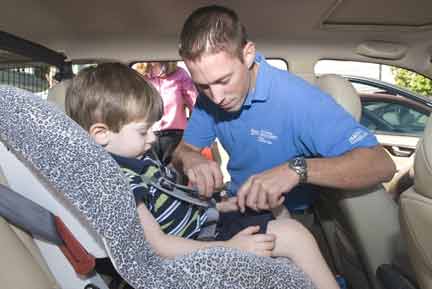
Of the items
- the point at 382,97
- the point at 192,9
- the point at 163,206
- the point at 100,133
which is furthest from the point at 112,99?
the point at 382,97

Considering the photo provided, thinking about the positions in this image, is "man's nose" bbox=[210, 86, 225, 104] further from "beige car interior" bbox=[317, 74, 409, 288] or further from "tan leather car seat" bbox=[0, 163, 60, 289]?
"tan leather car seat" bbox=[0, 163, 60, 289]

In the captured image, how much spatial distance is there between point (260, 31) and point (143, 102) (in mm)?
1265

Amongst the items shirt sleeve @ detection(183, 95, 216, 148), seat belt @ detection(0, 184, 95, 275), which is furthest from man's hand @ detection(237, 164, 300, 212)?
seat belt @ detection(0, 184, 95, 275)

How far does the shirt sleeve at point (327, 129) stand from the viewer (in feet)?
6.67

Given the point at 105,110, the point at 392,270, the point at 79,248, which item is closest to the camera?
the point at 79,248

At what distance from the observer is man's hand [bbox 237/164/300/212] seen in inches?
74.2

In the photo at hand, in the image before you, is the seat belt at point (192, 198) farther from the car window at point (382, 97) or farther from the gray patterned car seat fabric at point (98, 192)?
the car window at point (382, 97)

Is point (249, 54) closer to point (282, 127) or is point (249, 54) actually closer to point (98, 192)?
point (282, 127)

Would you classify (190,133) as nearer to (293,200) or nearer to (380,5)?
(293,200)

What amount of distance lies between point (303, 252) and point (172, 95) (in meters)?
1.61

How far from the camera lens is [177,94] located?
3.17m

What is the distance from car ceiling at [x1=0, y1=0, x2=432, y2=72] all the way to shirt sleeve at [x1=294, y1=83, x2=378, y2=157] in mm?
659

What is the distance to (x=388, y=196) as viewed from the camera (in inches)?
90.0

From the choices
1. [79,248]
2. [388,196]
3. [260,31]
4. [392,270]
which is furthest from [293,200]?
[79,248]
